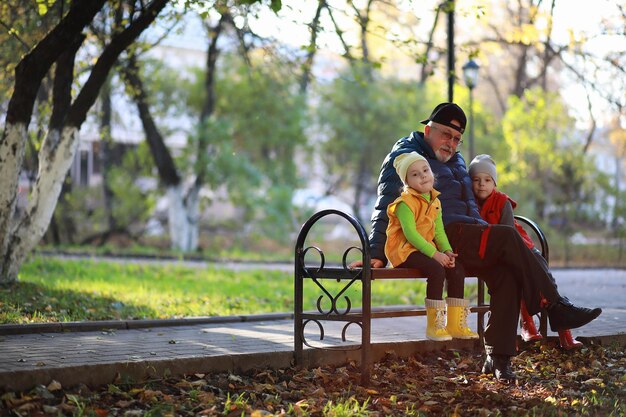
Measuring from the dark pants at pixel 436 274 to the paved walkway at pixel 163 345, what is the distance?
40.3 inches

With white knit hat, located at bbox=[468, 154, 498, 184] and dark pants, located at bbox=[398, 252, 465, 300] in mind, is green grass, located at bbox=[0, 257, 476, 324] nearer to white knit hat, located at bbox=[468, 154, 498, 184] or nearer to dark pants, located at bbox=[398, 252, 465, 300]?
dark pants, located at bbox=[398, 252, 465, 300]

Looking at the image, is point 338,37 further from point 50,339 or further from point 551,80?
point 551,80

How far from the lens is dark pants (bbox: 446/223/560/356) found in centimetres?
649

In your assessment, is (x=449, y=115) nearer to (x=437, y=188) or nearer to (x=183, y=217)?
(x=437, y=188)

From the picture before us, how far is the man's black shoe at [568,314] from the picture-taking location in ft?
22.2

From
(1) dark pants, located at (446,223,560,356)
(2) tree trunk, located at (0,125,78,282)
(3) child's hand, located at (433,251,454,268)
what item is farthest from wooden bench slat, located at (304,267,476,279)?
(2) tree trunk, located at (0,125,78,282)

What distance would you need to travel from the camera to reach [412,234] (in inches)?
251

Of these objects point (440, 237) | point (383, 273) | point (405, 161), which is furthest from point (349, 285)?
point (405, 161)

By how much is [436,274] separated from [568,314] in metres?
1.17

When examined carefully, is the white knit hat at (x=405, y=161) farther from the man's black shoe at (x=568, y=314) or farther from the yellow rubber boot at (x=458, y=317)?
the man's black shoe at (x=568, y=314)

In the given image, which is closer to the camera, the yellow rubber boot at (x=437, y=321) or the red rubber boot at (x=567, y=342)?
the yellow rubber boot at (x=437, y=321)

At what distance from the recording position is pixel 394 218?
21.4ft

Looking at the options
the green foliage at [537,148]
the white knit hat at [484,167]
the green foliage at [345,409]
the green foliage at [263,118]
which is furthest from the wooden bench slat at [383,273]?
the green foliage at [537,148]

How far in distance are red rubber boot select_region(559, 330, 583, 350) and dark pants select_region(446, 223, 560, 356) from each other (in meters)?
0.91
